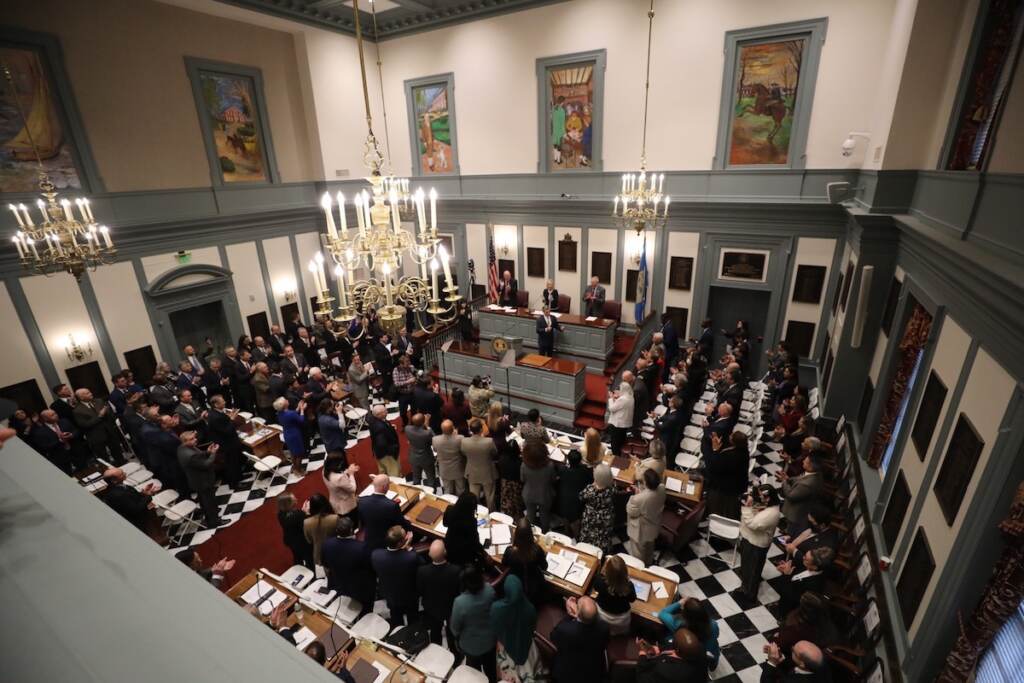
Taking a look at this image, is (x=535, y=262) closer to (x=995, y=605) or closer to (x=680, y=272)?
(x=680, y=272)

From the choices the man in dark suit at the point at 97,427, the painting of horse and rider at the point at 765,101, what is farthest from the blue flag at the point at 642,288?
the man in dark suit at the point at 97,427

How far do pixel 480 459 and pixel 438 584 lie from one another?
195 cm

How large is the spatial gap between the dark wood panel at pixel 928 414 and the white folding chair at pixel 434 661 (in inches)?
191

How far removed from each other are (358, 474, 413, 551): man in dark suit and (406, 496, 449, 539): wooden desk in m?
0.42

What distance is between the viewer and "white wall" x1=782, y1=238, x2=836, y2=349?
32.8 feet

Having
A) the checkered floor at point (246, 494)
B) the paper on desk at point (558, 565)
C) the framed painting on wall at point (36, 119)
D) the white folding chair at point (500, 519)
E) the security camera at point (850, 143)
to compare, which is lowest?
the checkered floor at point (246, 494)

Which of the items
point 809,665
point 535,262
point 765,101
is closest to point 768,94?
point 765,101

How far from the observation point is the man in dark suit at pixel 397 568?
14.8 ft

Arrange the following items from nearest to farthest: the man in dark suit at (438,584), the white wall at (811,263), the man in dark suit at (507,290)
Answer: the man in dark suit at (438,584), the white wall at (811,263), the man in dark suit at (507,290)

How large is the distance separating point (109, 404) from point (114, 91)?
6.96 meters

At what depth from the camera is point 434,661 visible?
4.16 meters

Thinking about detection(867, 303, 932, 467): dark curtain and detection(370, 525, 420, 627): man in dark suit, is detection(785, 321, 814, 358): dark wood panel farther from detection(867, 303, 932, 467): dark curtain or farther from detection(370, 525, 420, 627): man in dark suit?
detection(370, 525, 420, 627): man in dark suit

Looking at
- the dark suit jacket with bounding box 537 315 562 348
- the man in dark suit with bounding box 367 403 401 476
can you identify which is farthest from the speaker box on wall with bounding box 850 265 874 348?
the man in dark suit with bounding box 367 403 401 476

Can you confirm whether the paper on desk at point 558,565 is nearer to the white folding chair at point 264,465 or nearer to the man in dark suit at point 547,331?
the white folding chair at point 264,465
